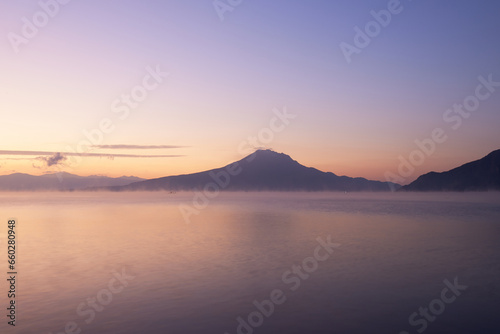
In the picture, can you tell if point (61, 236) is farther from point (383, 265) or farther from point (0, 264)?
point (383, 265)

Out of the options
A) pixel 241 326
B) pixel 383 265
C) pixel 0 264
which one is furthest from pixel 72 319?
pixel 383 265

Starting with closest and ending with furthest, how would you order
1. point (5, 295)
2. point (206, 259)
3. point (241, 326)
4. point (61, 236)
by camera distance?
1. point (241, 326)
2. point (5, 295)
3. point (206, 259)
4. point (61, 236)

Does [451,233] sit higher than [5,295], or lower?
lower

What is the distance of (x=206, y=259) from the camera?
93.2 feet

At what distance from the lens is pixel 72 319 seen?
15.6 m

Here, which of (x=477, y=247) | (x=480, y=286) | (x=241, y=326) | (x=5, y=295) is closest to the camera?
(x=241, y=326)

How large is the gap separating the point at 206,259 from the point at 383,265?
39.0 ft

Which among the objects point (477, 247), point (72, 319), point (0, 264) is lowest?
point (477, 247)

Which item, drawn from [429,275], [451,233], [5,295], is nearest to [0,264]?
[5,295]

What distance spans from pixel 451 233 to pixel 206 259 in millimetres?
30285

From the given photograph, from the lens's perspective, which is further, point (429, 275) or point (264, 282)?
point (429, 275)

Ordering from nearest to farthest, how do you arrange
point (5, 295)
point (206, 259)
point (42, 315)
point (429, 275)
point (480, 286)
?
point (42, 315) → point (5, 295) → point (480, 286) → point (429, 275) → point (206, 259)

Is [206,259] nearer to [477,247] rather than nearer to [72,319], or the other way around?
[72,319]

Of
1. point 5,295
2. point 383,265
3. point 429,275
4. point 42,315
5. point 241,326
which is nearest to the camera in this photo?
point 241,326
